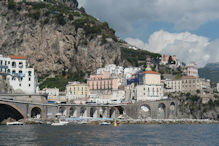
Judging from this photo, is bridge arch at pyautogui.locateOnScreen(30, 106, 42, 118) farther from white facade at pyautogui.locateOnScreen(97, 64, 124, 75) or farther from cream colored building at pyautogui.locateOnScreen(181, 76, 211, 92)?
cream colored building at pyautogui.locateOnScreen(181, 76, 211, 92)

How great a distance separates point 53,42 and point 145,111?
195ft

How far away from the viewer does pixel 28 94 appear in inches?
4798

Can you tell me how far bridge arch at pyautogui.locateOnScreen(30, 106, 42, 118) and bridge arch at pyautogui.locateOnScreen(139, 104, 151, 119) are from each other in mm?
36542

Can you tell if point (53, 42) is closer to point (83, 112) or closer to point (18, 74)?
point (83, 112)

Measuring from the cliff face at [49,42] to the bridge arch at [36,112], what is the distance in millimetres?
54866

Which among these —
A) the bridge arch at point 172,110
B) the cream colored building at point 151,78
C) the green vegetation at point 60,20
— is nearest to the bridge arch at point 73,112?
the cream colored building at point 151,78

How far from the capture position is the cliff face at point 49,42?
177500 millimetres

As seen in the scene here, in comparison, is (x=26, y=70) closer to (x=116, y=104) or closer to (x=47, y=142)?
(x=116, y=104)

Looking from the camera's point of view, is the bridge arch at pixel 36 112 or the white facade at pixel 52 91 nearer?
the bridge arch at pixel 36 112

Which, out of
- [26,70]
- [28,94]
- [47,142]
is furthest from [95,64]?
[47,142]

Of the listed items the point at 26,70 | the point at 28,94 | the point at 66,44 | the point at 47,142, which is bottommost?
the point at 47,142

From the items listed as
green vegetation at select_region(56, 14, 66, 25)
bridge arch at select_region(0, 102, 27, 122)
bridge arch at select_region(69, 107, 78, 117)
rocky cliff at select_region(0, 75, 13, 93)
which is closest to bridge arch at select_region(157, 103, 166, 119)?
bridge arch at select_region(69, 107, 78, 117)

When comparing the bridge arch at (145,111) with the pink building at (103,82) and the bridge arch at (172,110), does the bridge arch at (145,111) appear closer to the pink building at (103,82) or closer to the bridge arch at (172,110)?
the bridge arch at (172,110)

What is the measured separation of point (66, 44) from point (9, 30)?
84.8 ft
